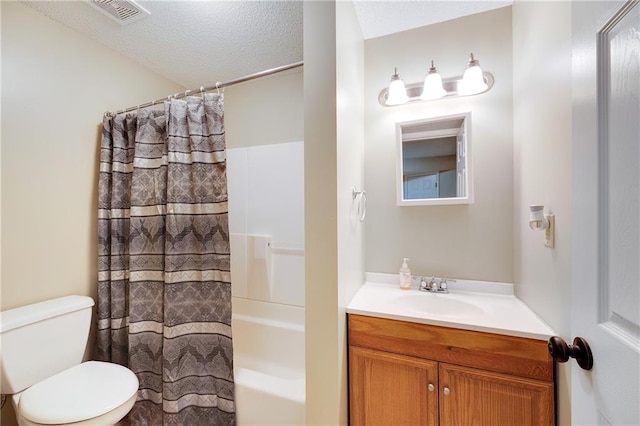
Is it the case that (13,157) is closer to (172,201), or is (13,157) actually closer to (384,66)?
(172,201)

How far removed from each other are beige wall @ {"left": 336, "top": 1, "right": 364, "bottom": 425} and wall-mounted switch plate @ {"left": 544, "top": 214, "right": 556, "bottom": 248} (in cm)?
84

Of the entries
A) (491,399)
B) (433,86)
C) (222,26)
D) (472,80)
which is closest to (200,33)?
(222,26)

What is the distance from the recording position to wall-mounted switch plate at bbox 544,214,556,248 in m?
1.04

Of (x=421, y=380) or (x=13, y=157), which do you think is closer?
(x=421, y=380)

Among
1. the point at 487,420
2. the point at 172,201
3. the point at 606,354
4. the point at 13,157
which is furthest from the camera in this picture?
the point at 172,201

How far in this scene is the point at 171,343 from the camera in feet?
4.90

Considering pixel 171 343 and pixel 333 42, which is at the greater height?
pixel 333 42

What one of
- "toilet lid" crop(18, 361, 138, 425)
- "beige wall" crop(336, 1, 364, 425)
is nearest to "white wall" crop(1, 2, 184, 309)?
"toilet lid" crop(18, 361, 138, 425)

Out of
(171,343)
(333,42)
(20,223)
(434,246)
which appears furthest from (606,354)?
(20,223)

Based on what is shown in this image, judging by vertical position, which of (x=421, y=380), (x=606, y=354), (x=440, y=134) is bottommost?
(x=421, y=380)

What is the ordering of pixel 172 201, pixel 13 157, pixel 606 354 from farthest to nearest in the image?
pixel 172 201 → pixel 13 157 → pixel 606 354

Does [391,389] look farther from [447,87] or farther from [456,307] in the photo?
[447,87]

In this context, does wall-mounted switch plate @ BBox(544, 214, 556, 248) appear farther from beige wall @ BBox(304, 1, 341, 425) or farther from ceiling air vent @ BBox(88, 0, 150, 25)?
ceiling air vent @ BBox(88, 0, 150, 25)

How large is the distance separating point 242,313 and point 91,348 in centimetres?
100
